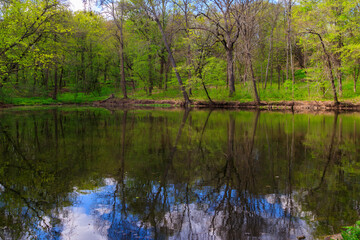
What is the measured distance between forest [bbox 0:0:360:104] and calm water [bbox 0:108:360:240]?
30.6 feet

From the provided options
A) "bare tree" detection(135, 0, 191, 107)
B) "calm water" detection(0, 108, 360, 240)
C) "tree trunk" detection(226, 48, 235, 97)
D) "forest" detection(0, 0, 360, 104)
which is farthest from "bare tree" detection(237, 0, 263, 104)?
"calm water" detection(0, 108, 360, 240)

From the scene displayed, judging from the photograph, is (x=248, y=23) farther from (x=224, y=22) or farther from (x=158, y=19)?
(x=158, y=19)

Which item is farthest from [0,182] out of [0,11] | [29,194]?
[0,11]

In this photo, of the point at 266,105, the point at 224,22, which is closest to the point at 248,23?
the point at 224,22

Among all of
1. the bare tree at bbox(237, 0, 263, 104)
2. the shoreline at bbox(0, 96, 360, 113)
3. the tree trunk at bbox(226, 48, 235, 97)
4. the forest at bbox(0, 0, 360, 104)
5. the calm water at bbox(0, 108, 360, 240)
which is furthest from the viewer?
the tree trunk at bbox(226, 48, 235, 97)

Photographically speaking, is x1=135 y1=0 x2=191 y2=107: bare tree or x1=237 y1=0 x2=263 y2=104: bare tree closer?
x1=237 y1=0 x2=263 y2=104: bare tree

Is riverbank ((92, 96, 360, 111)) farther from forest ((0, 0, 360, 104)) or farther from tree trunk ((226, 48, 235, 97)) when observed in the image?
tree trunk ((226, 48, 235, 97))

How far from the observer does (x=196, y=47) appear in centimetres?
2638

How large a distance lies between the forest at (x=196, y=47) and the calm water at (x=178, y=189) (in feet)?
30.6

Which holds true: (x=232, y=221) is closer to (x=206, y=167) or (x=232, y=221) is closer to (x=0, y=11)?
(x=206, y=167)

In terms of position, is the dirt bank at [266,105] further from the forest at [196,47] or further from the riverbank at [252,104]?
the forest at [196,47]

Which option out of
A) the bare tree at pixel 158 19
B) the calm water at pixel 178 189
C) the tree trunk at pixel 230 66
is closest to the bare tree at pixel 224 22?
the tree trunk at pixel 230 66

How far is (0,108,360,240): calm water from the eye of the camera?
12.9 feet

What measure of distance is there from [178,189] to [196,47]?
74.6 ft
